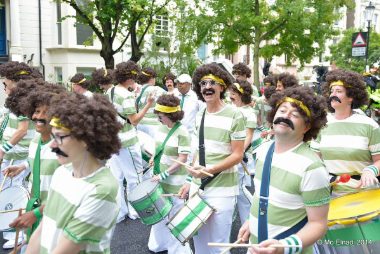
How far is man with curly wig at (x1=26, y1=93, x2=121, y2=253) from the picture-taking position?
92.7 inches

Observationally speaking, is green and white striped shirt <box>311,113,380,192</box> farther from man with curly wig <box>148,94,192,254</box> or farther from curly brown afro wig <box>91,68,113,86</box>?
curly brown afro wig <box>91,68,113,86</box>

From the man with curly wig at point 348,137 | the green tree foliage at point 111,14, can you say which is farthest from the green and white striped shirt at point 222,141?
the green tree foliage at point 111,14

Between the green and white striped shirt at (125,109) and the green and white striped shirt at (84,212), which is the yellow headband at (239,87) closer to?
the green and white striped shirt at (125,109)

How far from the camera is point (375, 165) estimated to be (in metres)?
3.77

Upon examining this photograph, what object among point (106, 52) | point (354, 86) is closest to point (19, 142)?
point (354, 86)

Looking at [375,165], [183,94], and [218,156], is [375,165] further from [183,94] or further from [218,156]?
[183,94]

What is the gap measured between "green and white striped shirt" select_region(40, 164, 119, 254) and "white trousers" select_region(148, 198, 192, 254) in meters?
2.52

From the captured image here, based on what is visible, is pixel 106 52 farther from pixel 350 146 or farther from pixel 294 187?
pixel 294 187

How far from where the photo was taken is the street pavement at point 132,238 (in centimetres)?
550

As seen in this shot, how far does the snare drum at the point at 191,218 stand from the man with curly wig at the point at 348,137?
1099 mm

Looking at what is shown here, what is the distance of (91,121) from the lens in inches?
98.7

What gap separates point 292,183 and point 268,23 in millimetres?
16098

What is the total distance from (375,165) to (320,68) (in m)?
11.7

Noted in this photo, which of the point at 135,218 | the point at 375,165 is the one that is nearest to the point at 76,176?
the point at 375,165
